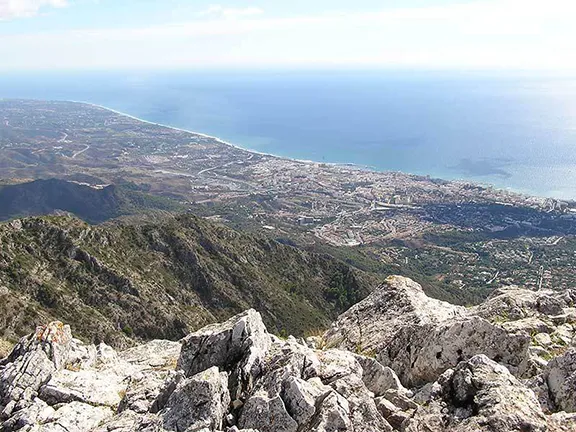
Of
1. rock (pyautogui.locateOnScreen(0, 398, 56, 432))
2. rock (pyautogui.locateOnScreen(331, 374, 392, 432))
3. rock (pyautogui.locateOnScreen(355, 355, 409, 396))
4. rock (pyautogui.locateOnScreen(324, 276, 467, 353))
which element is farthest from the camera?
rock (pyautogui.locateOnScreen(324, 276, 467, 353))

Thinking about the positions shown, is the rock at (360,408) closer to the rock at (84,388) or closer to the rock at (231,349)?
the rock at (231,349)

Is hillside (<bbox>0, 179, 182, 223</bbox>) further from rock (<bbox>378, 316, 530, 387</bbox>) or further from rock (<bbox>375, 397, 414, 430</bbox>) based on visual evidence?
rock (<bbox>375, 397, 414, 430</bbox>)

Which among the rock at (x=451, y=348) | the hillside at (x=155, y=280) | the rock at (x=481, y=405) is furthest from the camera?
the hillside at (x=155, y=280)

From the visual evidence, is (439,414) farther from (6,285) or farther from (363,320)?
(6,285)

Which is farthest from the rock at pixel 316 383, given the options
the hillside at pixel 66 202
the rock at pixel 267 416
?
the hillside at pixel 66 202

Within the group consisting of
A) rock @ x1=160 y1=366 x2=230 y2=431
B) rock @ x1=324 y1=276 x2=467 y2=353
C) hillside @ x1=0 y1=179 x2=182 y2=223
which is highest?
rock @ x1=160 y1=366 x2=230 y2=431

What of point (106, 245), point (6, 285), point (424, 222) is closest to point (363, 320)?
point (6, 285)

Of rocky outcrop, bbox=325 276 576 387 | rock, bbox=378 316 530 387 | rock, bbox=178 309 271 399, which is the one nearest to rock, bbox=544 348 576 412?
rocky outcrop, bbox=325 276 576 387
